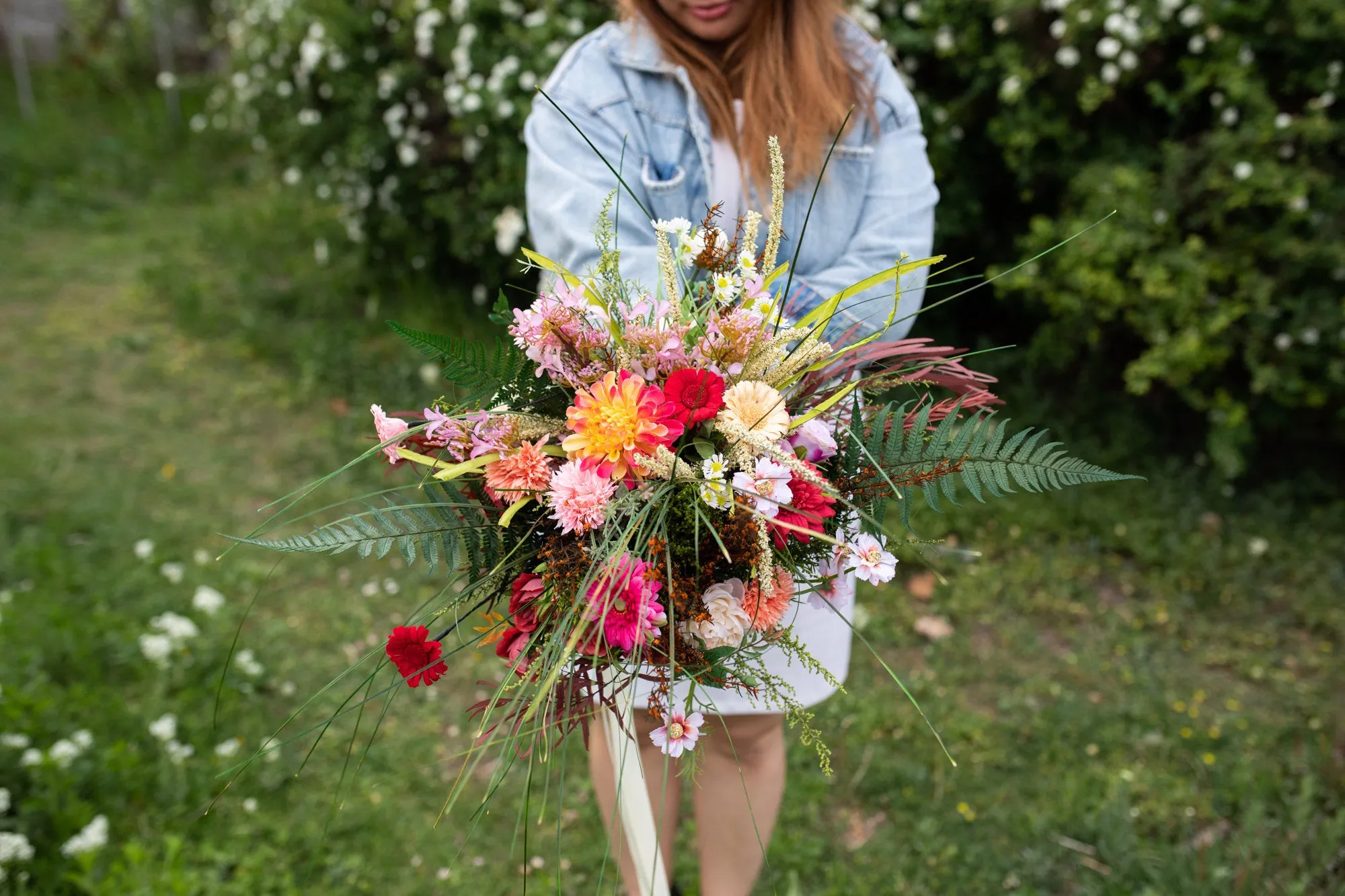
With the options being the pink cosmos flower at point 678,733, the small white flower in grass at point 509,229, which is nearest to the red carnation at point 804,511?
the pink cosmos flower at point 678,733

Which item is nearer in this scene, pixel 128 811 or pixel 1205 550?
pixel 128 811

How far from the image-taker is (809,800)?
274 cm

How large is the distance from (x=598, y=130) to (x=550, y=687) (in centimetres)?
115

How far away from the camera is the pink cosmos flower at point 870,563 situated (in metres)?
1.30

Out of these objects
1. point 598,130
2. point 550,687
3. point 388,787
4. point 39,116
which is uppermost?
point 598,130

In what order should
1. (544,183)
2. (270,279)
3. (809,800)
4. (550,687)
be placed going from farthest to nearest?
(270,279) < (809,800) < (544,183) < (550,687)

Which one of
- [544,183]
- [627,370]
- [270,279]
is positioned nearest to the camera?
[627,370]

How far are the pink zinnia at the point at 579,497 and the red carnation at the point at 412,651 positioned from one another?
24 centimetres

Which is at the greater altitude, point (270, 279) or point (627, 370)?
point (627, 370)

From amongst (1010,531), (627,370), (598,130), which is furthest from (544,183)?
(1010,531)

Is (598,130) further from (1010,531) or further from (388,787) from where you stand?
(1010,531)

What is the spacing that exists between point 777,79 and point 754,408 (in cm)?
93

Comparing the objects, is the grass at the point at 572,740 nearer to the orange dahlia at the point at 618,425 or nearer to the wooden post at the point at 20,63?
the orange dahlia at the point at 618,425

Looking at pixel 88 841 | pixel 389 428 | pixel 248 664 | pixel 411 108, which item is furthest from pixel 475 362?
pixel 411 108
